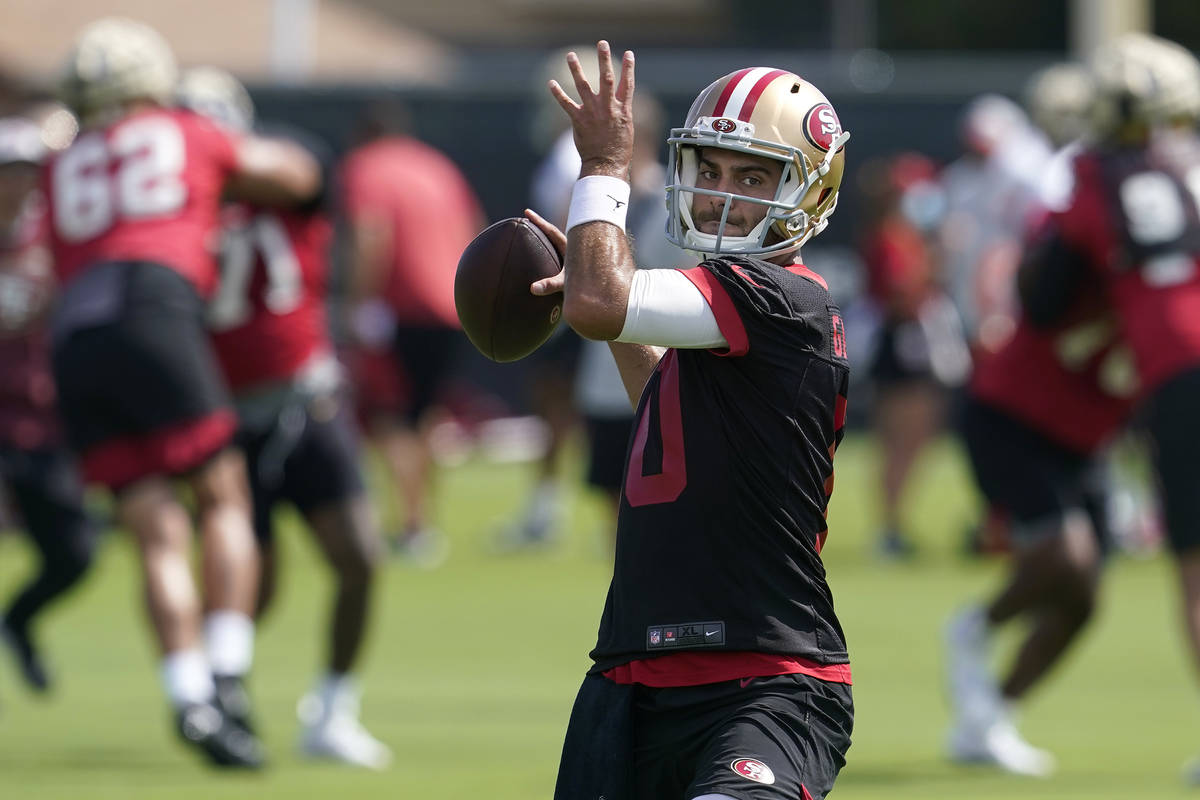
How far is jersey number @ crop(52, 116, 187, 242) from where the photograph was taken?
6.93 metres

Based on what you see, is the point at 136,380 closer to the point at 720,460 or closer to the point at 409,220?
the point at 720,460

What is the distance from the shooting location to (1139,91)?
22.4 ft

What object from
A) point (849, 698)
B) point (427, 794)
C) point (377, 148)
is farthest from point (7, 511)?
point (849, 698)

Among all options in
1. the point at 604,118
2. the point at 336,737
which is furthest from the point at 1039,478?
the point at 604,118

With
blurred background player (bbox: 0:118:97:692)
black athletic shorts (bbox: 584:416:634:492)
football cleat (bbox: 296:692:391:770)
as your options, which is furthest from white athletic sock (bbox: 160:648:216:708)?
black athletic shorts (bbox: 584:416:634:492)

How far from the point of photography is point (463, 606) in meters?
10.5

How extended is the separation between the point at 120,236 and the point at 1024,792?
11.2 feet

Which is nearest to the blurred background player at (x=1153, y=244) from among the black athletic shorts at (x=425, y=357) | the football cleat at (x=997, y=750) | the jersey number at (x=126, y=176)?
A: the football cleat at (x=997, y=750)

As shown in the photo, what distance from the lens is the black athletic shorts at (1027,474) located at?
22.7ft

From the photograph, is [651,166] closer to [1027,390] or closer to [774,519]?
[1027,390]

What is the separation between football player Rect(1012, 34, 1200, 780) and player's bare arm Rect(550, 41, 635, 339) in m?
3.37

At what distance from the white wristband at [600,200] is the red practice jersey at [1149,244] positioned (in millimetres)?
3441

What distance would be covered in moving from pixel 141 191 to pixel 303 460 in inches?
42.2

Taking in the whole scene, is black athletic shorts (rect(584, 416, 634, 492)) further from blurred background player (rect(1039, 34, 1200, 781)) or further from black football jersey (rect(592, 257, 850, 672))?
black football jersey (rect(592, 257, 850, 672))
